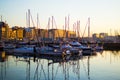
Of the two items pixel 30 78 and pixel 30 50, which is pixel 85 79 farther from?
pixel 30 50

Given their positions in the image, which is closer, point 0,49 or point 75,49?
point 75,49

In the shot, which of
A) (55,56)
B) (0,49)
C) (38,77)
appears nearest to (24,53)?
(55,56)

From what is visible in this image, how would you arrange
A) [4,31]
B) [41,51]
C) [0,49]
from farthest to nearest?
[4,31]
[0,49]
[41,51]

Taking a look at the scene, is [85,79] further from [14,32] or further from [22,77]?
[14,32]

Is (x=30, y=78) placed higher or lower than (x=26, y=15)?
lower

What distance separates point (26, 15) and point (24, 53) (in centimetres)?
968

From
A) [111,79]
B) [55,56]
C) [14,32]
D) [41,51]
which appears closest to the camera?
[111,79]

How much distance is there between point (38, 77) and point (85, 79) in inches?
164

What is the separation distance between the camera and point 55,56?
48406 millimetres

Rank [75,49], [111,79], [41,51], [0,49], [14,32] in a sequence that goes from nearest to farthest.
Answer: [111,79] → [41,51] → [75,49] → [0,49] → [14,32]

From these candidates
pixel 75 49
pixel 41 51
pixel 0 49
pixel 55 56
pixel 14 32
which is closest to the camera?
pixel 55 56

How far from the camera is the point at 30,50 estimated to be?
53.8 metres

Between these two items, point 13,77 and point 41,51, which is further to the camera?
point 41,51

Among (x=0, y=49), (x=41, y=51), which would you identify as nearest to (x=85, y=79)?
(x=41, y=51)
